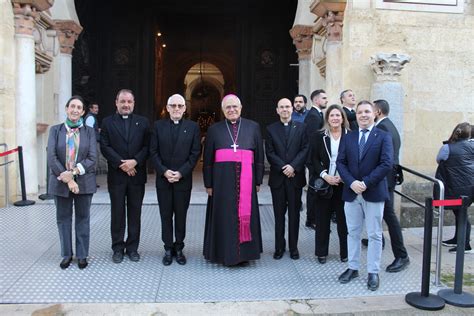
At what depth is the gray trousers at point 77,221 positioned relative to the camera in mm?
5070

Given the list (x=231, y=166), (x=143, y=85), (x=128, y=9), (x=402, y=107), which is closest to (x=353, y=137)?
(x=231, y=166)

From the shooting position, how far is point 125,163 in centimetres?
517

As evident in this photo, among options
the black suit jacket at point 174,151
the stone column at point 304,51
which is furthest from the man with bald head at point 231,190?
the stone column at point 304,51

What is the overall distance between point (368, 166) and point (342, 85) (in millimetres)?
3091

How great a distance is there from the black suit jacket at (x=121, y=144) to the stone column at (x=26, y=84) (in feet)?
13.0

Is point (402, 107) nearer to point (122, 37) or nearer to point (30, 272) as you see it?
point (30, 272)

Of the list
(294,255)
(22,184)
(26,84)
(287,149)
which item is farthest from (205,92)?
(294,255)

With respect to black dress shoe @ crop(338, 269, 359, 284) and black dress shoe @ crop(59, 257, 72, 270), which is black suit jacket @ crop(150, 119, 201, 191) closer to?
black dress shoe @ crop(59, 257, 72, 270)

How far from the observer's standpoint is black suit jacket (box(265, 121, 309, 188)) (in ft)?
18.1

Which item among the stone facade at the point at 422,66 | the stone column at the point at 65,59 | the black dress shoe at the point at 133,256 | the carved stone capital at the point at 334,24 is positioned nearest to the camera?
the black dress shoe at the point at 133,256

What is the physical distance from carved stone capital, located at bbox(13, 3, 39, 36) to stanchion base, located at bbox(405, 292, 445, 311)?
7.68 metres

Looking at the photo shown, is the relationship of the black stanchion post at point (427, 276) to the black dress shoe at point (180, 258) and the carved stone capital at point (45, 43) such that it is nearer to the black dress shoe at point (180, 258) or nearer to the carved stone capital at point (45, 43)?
the black dress shoe at point (180, 258)

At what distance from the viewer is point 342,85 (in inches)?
291

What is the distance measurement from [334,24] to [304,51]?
3418mm
